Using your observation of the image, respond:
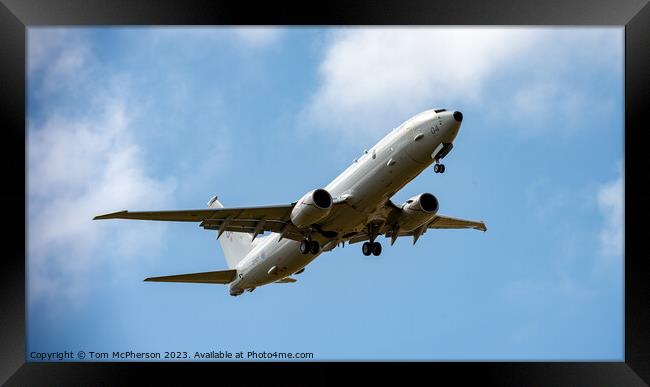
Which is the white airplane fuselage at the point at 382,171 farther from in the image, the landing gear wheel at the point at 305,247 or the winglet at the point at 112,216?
the winglet at the point at 112,216

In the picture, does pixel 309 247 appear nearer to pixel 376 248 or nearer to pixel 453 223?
pixel 376 248

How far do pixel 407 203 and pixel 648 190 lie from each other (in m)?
9.10

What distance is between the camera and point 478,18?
19.3m

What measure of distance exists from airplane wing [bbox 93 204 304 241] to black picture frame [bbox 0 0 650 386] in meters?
5.35

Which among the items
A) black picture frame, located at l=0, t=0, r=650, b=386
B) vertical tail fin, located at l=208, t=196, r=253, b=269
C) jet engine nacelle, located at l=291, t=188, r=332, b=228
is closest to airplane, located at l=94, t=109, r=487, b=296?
jet engine nacelle, located at l=291, t=188, r=332, b=228

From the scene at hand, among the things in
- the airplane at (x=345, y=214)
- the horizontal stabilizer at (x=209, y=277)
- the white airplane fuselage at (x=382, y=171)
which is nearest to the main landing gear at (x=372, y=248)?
the airplane at (x=345, y=214)

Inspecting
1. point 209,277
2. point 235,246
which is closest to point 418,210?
point 209,277

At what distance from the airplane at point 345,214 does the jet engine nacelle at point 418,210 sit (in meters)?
0.03

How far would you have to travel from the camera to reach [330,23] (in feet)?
62.9

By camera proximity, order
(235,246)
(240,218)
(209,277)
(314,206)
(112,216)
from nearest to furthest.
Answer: (112,216), (314,206), (240,218), (209,277), (235,246)

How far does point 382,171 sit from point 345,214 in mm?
2015

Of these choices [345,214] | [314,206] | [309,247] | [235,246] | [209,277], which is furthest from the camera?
[235,246]

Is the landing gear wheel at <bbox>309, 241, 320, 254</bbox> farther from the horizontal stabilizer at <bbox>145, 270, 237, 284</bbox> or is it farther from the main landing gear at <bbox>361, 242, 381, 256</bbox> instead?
the horizontal stabilizer at <bbox>145, 270, 237, 284</bbox>

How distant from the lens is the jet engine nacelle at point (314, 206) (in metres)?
24.7
